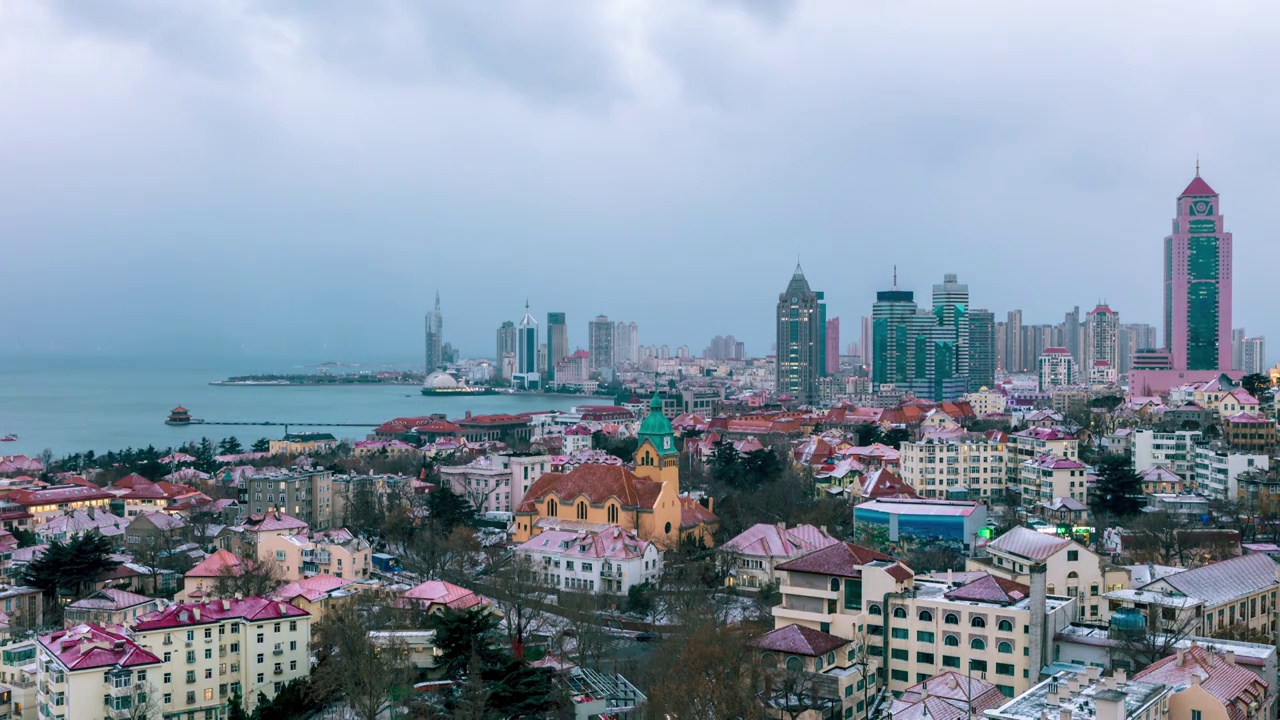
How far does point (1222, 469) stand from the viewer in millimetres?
22422

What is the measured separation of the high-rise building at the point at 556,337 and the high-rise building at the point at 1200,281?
7906 centimetres

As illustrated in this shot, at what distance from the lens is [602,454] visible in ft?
103

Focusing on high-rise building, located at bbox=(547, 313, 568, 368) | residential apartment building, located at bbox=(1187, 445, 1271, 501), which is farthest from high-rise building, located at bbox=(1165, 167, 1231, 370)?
high-rise building, located at bbox=(547, 313, 568, 368)

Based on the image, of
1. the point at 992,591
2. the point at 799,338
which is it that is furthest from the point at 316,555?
the point at 799,338

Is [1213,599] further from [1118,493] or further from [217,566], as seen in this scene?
[217,566]

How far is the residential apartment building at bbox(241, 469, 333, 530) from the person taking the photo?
23531 millimetres

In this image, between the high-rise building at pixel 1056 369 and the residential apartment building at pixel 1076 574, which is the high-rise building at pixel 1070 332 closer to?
the high-rise building at pixel 1056 369

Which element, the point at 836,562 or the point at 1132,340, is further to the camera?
the point at 1132,340

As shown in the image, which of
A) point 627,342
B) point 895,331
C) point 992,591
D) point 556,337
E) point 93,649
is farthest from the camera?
point 627,342

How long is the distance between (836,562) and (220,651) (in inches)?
267

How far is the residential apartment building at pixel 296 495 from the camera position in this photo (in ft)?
77.2

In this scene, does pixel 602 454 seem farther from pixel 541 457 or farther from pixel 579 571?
pixel 579 571

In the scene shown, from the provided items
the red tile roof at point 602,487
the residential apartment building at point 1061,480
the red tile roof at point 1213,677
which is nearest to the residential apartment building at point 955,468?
the residential apartment building at point 1061,480

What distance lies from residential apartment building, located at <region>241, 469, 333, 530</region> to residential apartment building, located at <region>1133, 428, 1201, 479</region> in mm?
17401
